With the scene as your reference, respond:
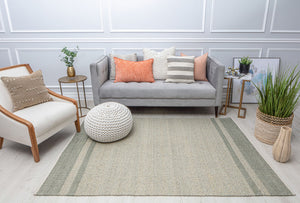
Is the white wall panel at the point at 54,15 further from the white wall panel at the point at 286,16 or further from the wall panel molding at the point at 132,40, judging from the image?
the white wall panel at the point at 286,16

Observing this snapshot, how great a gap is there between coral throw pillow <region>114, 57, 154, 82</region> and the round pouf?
78cm

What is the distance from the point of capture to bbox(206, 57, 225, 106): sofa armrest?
289cm

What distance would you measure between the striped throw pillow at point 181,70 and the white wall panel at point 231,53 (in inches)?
25.1

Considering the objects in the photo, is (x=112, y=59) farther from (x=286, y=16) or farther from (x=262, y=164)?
(x=286, y=16)

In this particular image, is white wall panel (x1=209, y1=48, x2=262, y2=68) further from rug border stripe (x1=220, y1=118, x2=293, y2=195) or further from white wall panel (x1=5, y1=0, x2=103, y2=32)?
white wall panel (x1=5, y1=0, x2=103, y2=32)

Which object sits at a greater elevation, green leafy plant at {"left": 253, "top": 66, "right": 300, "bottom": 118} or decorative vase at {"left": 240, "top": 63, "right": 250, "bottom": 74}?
decorative vase at {"left": 240, "top": 63, "right": 250, "bottom": 74}

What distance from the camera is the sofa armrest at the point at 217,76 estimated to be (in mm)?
2891

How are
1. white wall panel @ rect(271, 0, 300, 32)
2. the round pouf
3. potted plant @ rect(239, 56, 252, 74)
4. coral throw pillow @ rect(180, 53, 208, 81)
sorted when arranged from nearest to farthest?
the round pouf, potted plant @ rect(239, 56, 252, 74), coral throw pillow @ rect(180, 53, 208, 81), white wall panel @ rect(271, 0, 300, 32)

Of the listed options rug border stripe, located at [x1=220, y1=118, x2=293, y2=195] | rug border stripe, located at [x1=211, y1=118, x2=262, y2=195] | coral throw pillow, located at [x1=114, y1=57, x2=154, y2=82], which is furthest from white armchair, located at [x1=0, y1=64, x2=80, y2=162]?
rug border stripe, located at [x1=220, y1=118, x2=293, y2=195]

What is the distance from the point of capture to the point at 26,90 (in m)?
2.42

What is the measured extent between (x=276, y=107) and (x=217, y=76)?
81 centimetres

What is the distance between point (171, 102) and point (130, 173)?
4.14 feet

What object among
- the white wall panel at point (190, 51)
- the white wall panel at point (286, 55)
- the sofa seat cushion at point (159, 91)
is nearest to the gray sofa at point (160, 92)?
the sofa seat cushion at point (159, 91)

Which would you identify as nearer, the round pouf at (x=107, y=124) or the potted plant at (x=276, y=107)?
the potted plant at (x=276, y=107)
